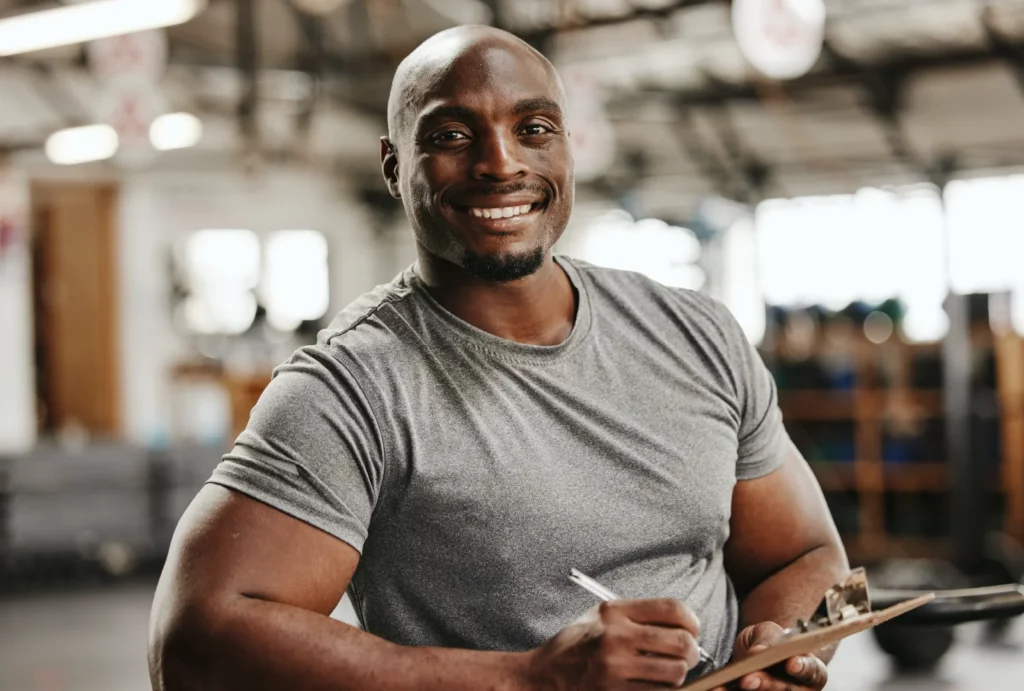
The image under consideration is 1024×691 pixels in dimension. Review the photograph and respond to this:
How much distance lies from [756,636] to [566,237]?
38.9 ft

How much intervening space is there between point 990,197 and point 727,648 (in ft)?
36.9

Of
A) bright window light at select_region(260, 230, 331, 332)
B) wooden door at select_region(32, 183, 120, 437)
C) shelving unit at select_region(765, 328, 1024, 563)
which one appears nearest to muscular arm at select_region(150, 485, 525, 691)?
shelving unit at select_region(765, 328, 1024, 563)

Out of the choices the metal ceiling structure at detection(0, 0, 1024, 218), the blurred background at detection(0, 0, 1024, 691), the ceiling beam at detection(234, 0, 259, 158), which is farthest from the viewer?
the metal ceiling structure at detection(0, 0, 1024, 218)

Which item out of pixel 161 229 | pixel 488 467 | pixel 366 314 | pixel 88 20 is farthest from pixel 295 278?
pixel 488 467

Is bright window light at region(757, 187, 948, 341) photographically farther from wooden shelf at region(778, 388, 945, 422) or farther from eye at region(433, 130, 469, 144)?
eye at region(433, 130, 469, 144)

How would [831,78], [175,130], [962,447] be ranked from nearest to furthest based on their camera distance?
1. [962,447]
2. [175,130]
3. [831,78]

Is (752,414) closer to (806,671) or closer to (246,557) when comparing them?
(806,671)

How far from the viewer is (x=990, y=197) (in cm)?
1152

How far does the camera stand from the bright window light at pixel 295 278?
1223 cm

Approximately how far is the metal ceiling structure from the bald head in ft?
21.1

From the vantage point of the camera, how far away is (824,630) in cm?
113

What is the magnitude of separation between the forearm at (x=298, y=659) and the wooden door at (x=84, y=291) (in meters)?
10.4

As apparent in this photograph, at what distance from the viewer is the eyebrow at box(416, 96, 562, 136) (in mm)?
1361

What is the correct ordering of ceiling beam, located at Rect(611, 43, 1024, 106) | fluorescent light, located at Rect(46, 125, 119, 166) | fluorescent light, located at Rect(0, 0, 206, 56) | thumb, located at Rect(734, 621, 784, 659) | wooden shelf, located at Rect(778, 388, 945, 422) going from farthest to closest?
1. ceiling beam, located at Rect(611, 43, 1024, 106)
2. fluorescent light, located at Rect(46, 125, 119, 166)
3. wooden shelf, located at Rect(778, 388, 945, 422)
4. fluorescent light, located at Rect(0, 0, 206, 56)
5. thumb, located at Rect(734, 621, 784, 659)
